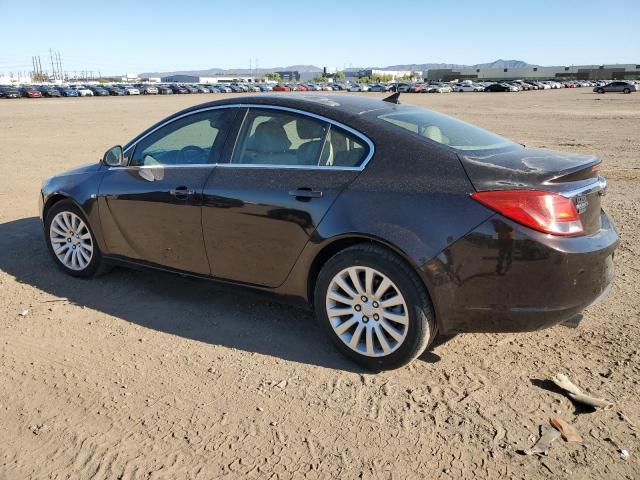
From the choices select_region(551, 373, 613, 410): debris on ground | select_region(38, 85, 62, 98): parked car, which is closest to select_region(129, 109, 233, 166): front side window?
select_region(551, 373, 613, 410): debris on ground

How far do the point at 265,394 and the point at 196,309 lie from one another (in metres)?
A: 1.45

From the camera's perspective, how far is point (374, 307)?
351cm

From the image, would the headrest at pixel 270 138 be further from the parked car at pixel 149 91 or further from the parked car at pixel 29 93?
the parked car at pixel 149 91

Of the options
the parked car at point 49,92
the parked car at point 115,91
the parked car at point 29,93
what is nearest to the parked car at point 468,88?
the parked car at point 115,91

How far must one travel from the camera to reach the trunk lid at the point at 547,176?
3.19 metres

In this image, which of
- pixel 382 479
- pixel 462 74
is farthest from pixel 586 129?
pixel 462 74

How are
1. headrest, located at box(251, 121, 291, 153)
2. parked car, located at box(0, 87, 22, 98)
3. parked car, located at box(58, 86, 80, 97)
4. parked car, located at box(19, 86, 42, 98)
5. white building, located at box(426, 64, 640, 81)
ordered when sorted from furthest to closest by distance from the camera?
white building, located at box(426, 64, 640, 81) → parked car, located at box(58, 86, 80, 97) → parked car, located at box(19, 86, 42, 98) → parked car, located at box(0, 87, 22, 98) → headrest, located at box(251, 121, 291, 153)

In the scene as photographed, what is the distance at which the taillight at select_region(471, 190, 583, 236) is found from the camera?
310 centimetres

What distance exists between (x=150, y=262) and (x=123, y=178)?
2.44 feet

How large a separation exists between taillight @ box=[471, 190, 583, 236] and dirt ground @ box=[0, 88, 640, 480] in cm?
99

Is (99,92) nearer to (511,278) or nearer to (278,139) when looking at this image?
(278,139)

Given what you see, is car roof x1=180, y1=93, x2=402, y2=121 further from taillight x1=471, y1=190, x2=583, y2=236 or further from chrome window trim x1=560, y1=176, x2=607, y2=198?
chrome window trim x1=560, y1=176, x2=607, y2=198

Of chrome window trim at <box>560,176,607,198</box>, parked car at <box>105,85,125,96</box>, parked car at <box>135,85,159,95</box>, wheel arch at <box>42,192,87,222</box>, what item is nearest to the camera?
chrome window trim at <box>560,176,607,198</box>

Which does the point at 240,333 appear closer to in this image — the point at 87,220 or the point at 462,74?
the point at 87,220
